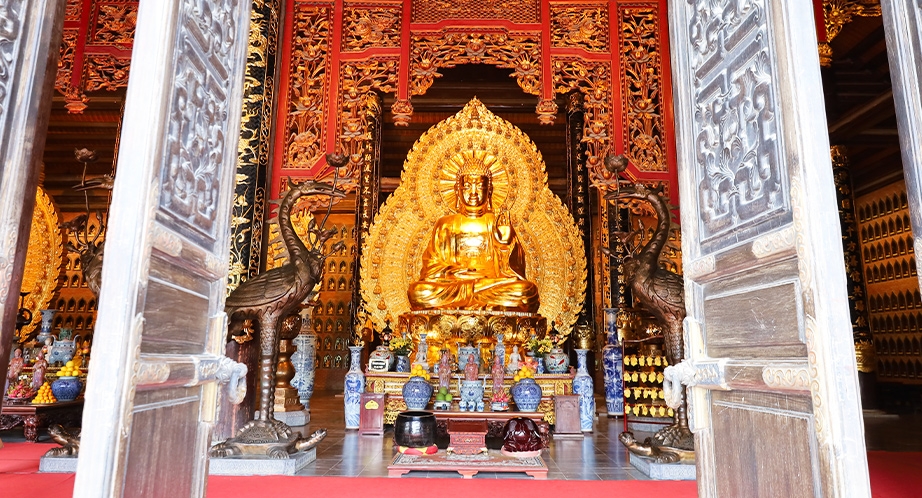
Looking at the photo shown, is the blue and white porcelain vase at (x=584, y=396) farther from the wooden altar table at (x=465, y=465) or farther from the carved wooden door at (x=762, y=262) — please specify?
the carved wooden door at (x=762, y=262)

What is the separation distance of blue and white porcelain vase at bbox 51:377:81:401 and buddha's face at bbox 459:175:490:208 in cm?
456

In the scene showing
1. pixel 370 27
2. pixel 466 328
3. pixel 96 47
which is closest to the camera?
pixel 96 47

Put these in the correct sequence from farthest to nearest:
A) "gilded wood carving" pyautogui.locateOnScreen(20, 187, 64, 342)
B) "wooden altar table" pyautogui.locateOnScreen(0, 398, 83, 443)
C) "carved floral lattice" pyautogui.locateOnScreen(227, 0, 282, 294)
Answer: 1. "gilded wood carving" pyautogui.locateOnScreen(20, 187, 64, 342)
2. "wooden altar table" pyautogui.locateOnScreen(0, 398, 83, 443)
3. "carved floral lattice" pyautogui.locateOnScreen(227, 0, 282, 294)

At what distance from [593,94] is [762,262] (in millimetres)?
3436

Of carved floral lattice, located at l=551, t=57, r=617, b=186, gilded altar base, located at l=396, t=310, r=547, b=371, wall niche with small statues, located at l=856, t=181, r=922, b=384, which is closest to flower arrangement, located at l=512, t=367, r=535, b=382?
gilded altar base, located at l=396, t=310, r=547, b=371

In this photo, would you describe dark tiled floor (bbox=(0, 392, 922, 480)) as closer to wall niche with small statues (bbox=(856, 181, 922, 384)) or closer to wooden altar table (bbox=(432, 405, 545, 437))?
wooden altar table (bbox=(432, 405, 545, 437))

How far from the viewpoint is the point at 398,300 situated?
7004 millimetres

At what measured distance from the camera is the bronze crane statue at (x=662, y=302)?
3.52 metres

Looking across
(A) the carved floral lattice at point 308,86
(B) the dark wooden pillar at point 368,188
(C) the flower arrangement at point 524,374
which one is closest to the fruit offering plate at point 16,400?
(A) the carved floral lattice at point 308,86

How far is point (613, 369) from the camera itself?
21.1 ft

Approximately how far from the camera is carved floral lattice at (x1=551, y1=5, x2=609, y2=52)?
5.07 meters

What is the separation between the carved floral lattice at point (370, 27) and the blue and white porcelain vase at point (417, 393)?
2.87 m

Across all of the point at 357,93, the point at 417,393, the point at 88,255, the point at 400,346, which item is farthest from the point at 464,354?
the point at 88,255

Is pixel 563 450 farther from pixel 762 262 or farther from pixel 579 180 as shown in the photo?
pixel 579 180
